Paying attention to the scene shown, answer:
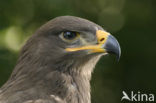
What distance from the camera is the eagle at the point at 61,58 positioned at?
16.5 feet

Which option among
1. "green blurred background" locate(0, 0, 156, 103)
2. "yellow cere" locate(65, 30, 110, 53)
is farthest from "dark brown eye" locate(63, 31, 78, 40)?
"green blurred background" locate(0, 0, 156, 103)

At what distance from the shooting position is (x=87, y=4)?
8219 mm

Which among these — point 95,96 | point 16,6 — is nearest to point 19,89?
point 16,6

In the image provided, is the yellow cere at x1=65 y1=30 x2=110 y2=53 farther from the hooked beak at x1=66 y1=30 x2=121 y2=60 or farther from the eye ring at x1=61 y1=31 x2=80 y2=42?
the eye ring at x1=61 y1=31 x2=80 y2=42

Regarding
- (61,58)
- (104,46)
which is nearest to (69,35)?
(61,58)

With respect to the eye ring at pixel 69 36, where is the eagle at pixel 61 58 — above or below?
below

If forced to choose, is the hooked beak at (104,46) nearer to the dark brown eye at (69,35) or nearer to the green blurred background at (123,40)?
the dark brown eye at (69,35)

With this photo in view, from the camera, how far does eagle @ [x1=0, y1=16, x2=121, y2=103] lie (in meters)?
5.04

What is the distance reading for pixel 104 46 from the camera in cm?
516

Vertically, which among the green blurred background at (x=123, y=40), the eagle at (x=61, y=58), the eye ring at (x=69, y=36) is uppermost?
the eye ring at (x=69, y=36)

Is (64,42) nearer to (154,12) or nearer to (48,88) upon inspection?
(48,88)

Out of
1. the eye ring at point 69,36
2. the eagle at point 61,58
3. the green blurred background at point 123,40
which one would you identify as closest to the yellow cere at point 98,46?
the eagle at point 61,58

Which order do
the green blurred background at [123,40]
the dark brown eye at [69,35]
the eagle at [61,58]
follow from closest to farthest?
the eagle at [61,58]
the dark brown eye at [69,35]
the green blurred background at [123,40]

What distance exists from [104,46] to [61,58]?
0.45 metres
